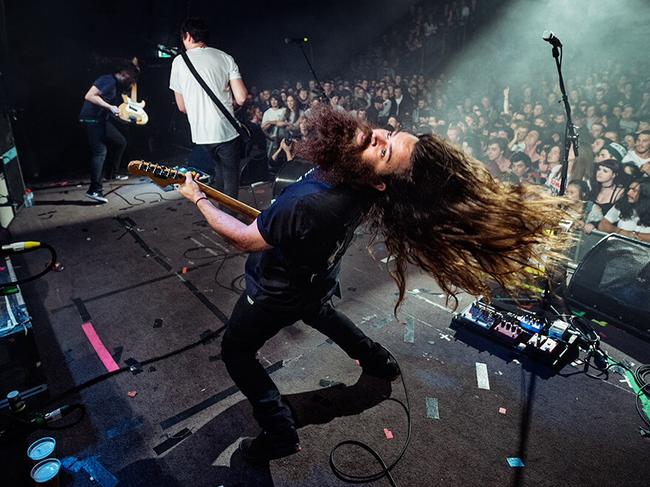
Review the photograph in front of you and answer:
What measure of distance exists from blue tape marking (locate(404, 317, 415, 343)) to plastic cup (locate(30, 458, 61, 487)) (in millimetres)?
2444

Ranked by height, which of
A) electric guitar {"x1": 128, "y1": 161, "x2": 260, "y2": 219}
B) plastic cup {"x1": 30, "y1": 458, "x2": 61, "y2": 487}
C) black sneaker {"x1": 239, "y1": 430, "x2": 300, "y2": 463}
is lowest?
black sneaker {"x1": 239, "y1": 430, "x2": 300, "y2": 463}

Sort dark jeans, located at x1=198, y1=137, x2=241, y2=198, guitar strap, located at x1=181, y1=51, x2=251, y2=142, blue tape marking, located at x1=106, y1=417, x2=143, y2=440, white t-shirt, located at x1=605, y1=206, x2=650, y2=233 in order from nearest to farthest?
blue tape marking, located at x1=106, y1=417, x2=143, y2=440 < guitar strap, located at x1=181, y1=51, x2=251, y2=142 < dark jeans, located at x1=198, y1=137, x2=241, y2=198 < white t-shirt, located at x1=605, y1=206, x2=650, y2=233

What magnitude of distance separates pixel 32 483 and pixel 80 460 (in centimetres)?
22

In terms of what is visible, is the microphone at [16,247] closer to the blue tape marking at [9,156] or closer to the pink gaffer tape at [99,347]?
the pink gaffer tape at [99,347]

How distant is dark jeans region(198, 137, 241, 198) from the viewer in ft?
15.4

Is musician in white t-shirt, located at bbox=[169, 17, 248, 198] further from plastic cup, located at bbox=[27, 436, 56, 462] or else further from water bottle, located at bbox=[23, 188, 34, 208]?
plastic cup, located at bbox=[27, 436, 56, 462]

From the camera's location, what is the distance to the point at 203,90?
14.2 feet

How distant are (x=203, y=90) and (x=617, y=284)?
15.2 ft

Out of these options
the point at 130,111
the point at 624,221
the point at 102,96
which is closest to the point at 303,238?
the point at 624,221

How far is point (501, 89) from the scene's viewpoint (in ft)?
34.3

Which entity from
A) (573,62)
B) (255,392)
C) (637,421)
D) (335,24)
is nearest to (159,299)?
(255,392)

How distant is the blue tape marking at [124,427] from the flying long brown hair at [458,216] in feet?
6.22

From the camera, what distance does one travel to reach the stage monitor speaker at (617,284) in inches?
129

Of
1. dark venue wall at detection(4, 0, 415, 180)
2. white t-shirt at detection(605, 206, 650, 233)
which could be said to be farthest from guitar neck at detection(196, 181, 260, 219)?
dark venue wall at detection(4, 0, 415, 180)
